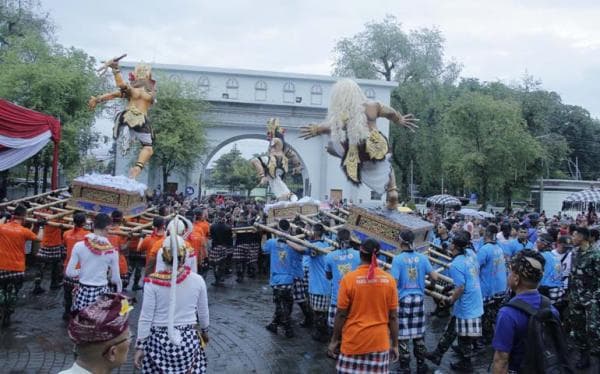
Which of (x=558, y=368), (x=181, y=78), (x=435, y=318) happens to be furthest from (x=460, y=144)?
(x=558, y=368)

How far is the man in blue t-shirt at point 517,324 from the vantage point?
3469mm

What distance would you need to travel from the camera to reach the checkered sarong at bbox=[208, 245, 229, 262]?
39.8 feet

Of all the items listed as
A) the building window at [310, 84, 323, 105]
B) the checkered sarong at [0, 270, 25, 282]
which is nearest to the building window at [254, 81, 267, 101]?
the building window at [310, 84, 323, 105]

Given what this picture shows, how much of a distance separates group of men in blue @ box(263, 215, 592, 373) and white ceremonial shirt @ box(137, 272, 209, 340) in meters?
2.42

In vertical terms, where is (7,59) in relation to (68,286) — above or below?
above

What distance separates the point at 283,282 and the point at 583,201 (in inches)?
992

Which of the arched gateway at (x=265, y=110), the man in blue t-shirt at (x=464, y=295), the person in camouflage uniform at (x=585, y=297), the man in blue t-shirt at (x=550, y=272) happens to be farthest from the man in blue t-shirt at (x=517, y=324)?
the arched gateway at (x=265, y=110)

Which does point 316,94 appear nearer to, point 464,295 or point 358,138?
point 358,138

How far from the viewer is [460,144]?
28125 millimetres

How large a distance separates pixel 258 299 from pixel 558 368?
813 centimetres

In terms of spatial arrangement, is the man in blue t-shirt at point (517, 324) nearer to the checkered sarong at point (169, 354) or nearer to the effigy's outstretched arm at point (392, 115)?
the checkered sarong at point (169, 354)

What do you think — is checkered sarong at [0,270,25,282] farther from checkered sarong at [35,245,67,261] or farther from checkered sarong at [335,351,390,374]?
checkered sarong at [335,351,390,374]

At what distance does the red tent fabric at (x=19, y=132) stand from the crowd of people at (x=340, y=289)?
2294 mm

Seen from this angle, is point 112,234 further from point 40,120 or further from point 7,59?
point 7,59
